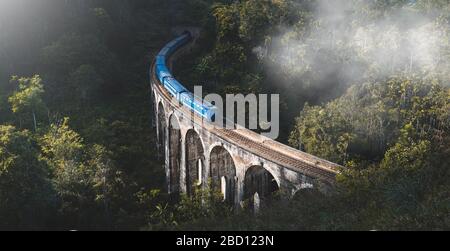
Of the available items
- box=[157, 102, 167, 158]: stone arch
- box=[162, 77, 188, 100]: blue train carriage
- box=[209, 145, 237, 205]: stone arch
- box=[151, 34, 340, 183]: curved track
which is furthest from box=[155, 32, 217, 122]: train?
box=[209, 145, 237, 205]: stone arch

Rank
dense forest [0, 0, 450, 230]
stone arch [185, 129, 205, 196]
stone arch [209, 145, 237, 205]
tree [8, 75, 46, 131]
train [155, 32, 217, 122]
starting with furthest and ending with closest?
tree [8, 75, 46, 131]
stone arch [185, 129, 205, 196]
train [155, 32, 217, 122]
stone arch [209, 145, 237, 205]
dense forest [0, 0, 450, 230]

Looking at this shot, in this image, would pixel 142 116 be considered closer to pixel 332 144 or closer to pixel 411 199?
pixel 332 144

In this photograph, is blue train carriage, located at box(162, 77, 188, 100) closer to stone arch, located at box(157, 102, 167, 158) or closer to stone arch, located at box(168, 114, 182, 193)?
stone arch, located at box(157, 102, 167, 158)

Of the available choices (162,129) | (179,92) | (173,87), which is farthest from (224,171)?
(162,129)

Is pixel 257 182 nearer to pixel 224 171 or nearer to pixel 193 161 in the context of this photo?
pixel 224 171

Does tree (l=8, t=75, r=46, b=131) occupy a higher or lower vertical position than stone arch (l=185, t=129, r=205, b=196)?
higher
